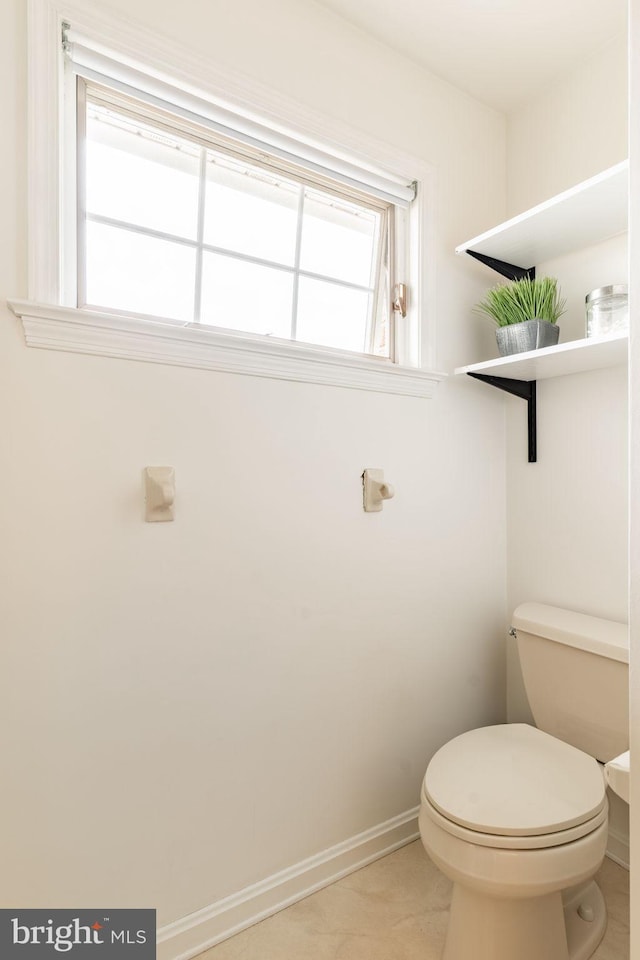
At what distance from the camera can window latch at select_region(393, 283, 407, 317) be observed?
175 centimetres

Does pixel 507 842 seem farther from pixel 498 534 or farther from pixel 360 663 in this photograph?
pixel 498 534

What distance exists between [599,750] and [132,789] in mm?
1255

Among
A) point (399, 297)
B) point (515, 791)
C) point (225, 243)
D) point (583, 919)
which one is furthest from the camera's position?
point (399, 297)

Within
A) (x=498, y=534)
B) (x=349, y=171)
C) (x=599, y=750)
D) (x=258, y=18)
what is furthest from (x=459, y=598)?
(x=258, y=18)

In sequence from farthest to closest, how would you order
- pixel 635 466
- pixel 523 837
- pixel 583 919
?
1. pixel 583 919
2. pixel 523 837
3. pixel 635 466

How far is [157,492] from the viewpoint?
1251 mm

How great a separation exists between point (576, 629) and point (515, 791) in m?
0.52

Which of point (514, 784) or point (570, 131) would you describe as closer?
point (514, 784)

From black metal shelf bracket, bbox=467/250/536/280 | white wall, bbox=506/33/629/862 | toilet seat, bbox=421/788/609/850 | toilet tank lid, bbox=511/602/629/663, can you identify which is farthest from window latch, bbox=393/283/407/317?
toilet seat, bbox=421/788/609/850

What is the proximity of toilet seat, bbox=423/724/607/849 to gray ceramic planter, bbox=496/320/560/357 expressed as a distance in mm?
1137

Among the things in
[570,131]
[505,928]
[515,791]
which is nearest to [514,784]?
[515,791]

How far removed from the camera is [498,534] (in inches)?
78.2

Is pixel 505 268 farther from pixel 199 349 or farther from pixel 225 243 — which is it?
pixel 199 349

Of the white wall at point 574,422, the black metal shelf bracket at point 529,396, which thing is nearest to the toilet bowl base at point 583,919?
the white wall at point 574,422
